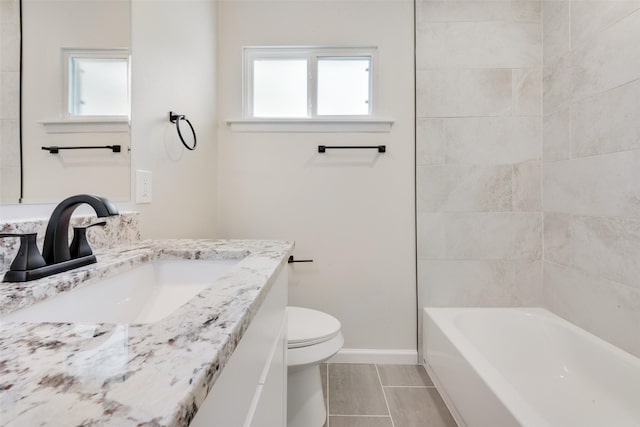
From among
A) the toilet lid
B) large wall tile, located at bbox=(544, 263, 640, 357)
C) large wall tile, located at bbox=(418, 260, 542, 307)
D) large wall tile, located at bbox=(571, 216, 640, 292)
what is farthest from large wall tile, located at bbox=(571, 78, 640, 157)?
the toilet lid

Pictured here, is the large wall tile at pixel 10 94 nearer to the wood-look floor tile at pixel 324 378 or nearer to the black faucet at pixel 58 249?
the black faucet at pixel 58 249

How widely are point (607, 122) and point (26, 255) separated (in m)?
2.21

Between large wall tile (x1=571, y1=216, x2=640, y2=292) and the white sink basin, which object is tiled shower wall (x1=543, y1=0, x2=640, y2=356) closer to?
large wall tile (x1=571, y1=216, x2=640, y2=292)

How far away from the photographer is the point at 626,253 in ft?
4.36

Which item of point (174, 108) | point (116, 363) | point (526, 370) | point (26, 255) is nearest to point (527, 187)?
point (526, 370)

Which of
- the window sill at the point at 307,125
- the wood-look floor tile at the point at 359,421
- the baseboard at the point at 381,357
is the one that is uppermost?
the window sill at the point at 307,125

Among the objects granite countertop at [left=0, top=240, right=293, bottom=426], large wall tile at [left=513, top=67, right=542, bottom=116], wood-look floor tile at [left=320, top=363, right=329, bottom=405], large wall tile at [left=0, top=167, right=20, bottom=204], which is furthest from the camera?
large wall tile at [left=513, top=67, right=542, bottom=116]

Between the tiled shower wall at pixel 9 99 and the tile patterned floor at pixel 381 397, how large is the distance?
1.55 metres

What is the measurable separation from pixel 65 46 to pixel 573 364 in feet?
8.14

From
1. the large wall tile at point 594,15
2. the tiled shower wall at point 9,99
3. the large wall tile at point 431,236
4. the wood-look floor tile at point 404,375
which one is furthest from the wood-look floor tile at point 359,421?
the large wall tile at point 594,15

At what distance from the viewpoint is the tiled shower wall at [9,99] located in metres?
0.67

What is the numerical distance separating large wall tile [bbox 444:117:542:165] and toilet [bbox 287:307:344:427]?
4.36 ft

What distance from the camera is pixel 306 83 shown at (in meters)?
2.05

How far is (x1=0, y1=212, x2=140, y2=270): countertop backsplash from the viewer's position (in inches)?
25.8
